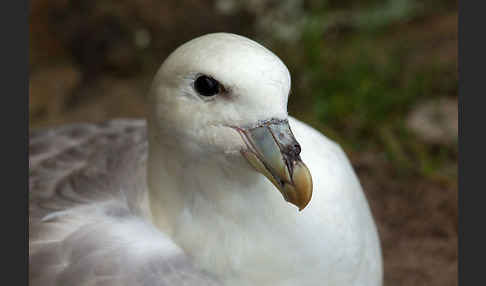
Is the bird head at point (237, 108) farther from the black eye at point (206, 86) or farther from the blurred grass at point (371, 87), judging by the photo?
the blurred grass at point (371, 87)

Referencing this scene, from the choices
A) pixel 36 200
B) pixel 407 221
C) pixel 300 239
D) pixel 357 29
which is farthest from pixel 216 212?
pixel 357 29

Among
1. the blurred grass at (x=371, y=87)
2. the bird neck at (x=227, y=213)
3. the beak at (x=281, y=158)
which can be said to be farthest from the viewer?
the blurred grass at (x=371, y=87)

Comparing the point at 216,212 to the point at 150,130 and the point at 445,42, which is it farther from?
the point at 445,42

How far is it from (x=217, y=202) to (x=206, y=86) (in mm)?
342

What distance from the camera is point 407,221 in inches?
118

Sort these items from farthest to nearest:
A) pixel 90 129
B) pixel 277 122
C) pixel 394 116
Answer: pixel 394 116 < pixel 90 129 < pixel 277 122

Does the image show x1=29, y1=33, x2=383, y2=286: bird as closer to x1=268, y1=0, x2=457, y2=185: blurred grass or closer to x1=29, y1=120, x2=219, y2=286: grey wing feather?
x1=29, y1=120, x2=219, y2=286: grey wing feather

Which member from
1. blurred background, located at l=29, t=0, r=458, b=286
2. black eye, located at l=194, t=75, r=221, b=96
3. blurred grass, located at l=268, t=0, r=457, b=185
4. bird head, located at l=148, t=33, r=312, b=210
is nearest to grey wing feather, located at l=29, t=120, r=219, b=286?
bird head, located at l=148, t=33, r=312, b=210

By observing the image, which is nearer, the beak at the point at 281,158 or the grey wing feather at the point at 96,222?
the beak at the point at 281,158

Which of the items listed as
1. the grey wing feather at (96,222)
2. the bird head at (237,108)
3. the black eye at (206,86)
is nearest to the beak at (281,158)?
the bird head at (237,108)

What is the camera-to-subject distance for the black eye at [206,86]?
156 cm

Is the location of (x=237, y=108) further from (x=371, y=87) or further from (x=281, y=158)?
(x=371, y=87)

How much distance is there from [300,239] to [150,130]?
1.65 feet

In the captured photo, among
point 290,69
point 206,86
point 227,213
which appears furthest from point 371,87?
point 206,86
